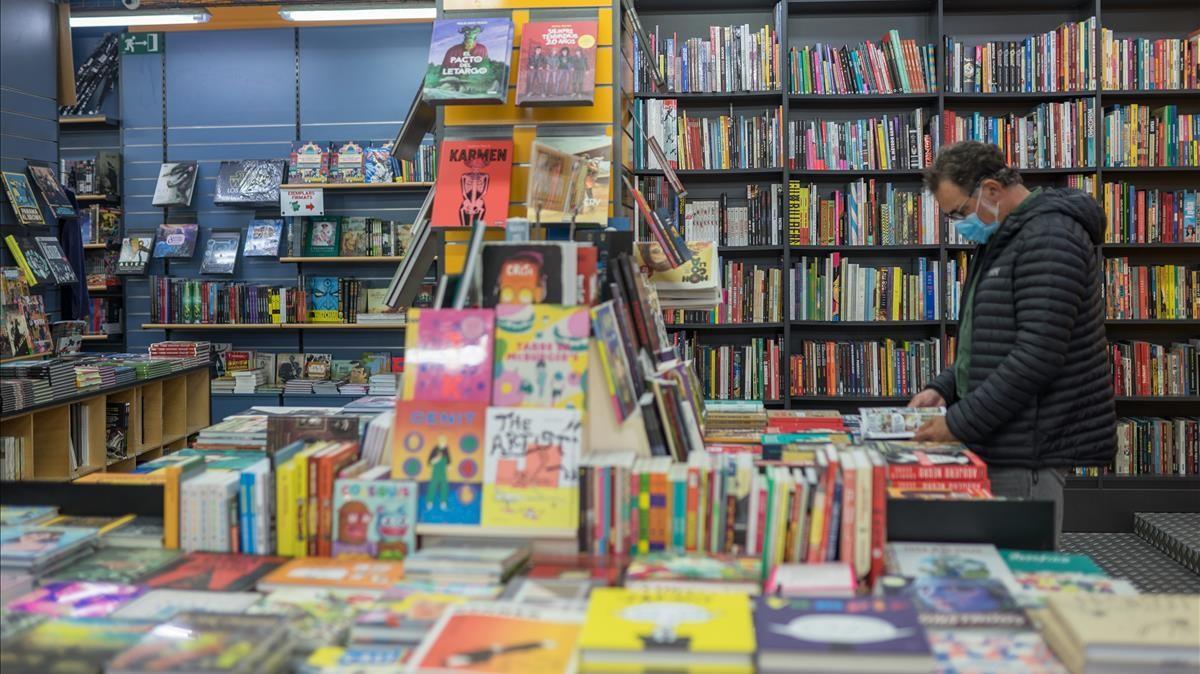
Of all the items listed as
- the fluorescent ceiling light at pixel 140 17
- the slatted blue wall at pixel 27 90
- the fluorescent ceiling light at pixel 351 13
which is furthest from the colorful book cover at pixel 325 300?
the slatted blue wall at pixel 27 90

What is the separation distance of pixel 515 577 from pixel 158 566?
736 millimetres

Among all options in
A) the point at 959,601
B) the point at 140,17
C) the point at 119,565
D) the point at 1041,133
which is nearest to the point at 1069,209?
the point at 959,601

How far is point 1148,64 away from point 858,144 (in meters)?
1.61

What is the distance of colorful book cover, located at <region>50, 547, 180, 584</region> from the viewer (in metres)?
2.07

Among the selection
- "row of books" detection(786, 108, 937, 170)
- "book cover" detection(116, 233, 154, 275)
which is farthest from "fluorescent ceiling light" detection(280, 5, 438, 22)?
"row of books" detection(786, 108, 937, 170)

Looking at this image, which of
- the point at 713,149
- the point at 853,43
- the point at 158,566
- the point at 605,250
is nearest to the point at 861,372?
the point at 713,149

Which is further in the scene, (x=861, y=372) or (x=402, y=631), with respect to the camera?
(x=861, y=372)

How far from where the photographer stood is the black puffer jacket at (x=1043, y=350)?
2.86 metres

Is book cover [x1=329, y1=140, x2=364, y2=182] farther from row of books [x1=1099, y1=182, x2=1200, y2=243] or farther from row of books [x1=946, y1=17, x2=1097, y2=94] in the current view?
row of books [x1=1099, y1=182, x2=1200, y2=243]

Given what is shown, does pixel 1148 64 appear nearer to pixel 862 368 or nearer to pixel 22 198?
pixel 862 368

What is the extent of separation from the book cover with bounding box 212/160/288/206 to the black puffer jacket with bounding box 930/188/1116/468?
5.42 m

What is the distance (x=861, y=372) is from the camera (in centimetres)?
570

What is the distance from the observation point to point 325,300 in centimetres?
721

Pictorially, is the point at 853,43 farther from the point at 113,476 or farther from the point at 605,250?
the point at 113,476
